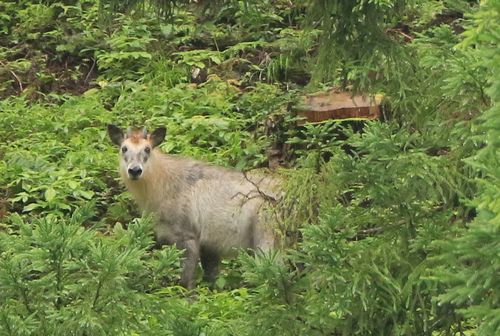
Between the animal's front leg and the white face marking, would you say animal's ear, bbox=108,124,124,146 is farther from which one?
the animal's front leg

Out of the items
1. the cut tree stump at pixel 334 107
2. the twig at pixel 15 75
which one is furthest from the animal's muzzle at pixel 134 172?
the twig at pixel 15 75

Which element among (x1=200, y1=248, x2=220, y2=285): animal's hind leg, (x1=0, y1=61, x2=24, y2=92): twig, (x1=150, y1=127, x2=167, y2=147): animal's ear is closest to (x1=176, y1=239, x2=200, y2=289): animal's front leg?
(x1=200, y1=248, x2=220, y2=285): animal's hind leg

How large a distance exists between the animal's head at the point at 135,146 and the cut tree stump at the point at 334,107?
177 centimetres

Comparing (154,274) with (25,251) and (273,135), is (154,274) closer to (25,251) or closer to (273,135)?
(25,251)

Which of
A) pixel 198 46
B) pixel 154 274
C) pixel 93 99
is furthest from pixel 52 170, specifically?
pixel 154 274

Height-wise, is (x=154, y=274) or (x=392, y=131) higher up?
(x=392, y=131)

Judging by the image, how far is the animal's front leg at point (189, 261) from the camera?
10898 mm

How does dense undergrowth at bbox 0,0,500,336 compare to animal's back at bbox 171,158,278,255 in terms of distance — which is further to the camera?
animal's back at bbox 171,158,278,255

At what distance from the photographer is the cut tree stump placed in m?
11.8

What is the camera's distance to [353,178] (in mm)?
6227

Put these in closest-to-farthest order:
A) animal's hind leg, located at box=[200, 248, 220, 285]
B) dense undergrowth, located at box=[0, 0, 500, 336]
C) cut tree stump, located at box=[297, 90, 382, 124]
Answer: dense undergrowth, located at box=[0, 0, 500, 336] → animal's hind leg, located at box=[200, 248, 220, 285] → cut tree stump, located at box=[297, 90, 382, 124]

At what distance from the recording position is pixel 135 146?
11.2m

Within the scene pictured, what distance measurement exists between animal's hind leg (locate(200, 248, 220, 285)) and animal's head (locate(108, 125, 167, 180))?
967mm

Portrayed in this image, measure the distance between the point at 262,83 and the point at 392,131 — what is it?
8.31 metres
